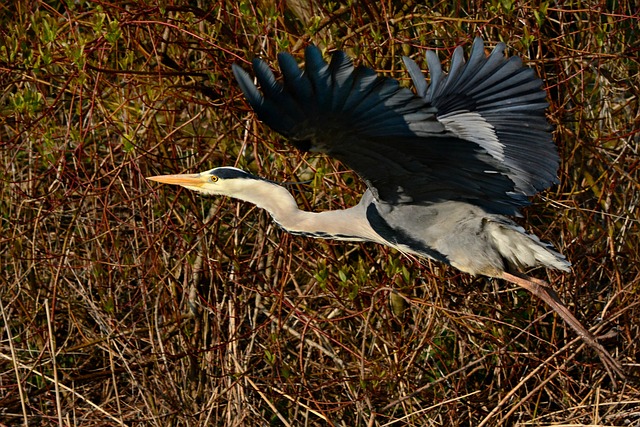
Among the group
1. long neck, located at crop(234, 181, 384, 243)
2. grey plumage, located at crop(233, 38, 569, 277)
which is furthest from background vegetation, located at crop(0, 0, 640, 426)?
grey plumage, located at crop(233, 38, 569, 277)

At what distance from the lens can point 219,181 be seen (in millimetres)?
3273

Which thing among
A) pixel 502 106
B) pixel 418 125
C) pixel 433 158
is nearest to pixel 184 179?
pixel 433 158

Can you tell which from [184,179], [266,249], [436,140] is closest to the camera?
[436,140]

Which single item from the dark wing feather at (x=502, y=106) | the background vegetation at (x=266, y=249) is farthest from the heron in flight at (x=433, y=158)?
the background vegetation at (x=266, y=249)

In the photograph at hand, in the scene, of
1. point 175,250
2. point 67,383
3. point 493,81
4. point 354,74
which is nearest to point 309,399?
point 175,250

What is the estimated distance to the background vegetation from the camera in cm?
346

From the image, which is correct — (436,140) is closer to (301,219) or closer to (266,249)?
(301,219)

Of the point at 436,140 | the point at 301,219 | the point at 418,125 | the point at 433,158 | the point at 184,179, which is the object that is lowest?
the point at 301,219

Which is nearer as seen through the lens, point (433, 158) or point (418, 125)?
point (418, 125)

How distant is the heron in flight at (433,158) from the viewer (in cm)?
231

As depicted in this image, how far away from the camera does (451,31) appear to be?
3582 millimetres

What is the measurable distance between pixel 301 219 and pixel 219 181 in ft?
1.03

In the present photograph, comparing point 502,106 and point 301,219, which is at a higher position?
point 502,106

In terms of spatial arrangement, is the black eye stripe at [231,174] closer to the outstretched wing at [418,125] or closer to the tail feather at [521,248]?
the outstretched wing at [418,125]
